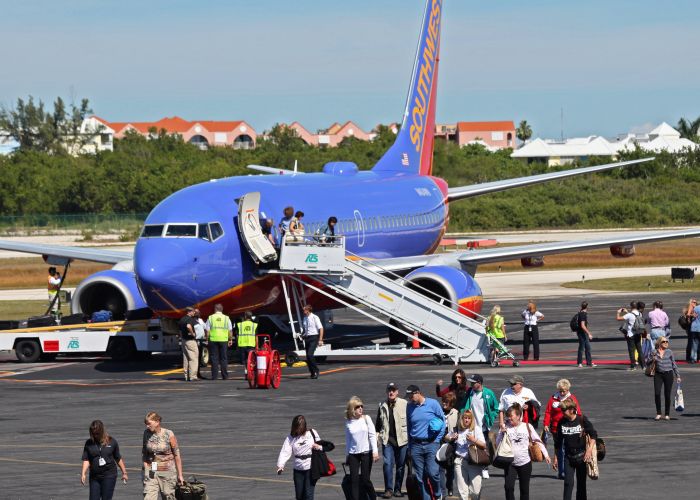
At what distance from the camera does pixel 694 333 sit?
35.6 m

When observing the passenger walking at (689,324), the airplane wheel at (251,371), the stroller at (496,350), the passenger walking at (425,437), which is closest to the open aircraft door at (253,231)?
the airplane wheel at (251,371)

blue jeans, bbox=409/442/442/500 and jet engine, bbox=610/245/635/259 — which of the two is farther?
jet engine, bbox=610/245/635/259

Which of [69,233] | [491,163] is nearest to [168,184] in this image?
[69,233]

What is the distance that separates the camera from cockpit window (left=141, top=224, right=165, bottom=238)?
33.9 m

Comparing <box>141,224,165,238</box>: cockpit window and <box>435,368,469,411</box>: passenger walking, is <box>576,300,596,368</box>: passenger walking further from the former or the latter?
<box>435,368,469,411</box>: passenger walking

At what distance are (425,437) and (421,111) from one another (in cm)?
3416

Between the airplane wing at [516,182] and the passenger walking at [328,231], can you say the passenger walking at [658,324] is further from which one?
the airplane wing at [516,182]

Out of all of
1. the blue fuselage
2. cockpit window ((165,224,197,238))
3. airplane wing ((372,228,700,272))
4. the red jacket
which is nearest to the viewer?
the red jacket

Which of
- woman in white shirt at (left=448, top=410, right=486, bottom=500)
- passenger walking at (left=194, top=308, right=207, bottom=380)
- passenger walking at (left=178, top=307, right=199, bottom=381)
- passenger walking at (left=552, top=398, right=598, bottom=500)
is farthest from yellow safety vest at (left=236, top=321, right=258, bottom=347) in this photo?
woman in white shirt at (left=448, top=410, right=486, bottom=500)

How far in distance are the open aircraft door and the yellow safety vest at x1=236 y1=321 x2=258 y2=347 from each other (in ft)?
5.44

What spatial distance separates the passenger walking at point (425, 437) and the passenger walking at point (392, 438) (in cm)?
60

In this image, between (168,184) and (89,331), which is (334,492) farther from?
(168,184)

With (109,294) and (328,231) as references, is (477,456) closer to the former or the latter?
(328,231)

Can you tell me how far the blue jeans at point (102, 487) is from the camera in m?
17.8
